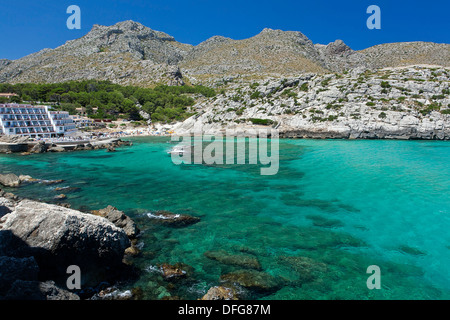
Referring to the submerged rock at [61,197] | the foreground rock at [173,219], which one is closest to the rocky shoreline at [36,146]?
the submerged rock at [61,197]

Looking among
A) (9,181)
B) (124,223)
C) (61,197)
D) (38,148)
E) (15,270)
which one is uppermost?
(38,148)

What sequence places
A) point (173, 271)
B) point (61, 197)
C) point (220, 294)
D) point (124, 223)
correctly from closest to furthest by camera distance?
point (220, 294) < point (173, 271) < point (124, 223) < point (61, 197)

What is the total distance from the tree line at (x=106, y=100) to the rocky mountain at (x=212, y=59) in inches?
1090

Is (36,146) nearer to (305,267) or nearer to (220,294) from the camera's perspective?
(220,294)

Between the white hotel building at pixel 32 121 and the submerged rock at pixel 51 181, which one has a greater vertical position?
the white hotel building at pixel 32 121

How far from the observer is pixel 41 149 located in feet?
153

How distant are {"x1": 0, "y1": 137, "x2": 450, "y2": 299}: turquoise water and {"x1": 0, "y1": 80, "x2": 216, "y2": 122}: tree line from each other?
237 ft

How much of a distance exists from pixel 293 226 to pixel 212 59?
6546 inches

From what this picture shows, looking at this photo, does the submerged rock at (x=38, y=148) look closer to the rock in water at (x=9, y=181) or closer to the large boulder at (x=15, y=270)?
the rock in water at (x=9, y=181)

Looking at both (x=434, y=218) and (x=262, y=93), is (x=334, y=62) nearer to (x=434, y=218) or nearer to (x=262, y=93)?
(x=262, y=93)

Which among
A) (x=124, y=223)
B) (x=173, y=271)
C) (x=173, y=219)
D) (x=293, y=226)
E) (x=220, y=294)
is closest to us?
(x=220, y=294)

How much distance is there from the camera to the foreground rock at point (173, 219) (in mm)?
13336

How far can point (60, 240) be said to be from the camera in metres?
7.29

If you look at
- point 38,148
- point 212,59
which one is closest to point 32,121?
point 38,148
